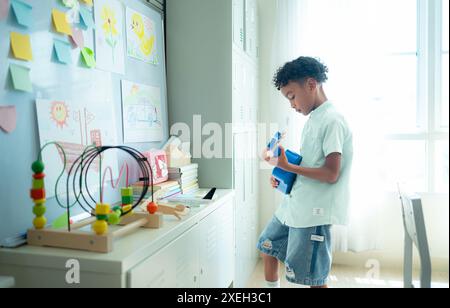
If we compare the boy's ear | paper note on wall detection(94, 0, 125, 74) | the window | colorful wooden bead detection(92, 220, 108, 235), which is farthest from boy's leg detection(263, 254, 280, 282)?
the window

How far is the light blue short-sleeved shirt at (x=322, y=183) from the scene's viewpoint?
1.59 meters

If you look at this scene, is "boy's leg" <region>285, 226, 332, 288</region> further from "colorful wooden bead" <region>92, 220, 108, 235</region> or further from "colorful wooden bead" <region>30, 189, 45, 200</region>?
"colorful wooden bead" <region>30, 189, 45, 200</region>

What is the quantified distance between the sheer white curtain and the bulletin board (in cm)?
137

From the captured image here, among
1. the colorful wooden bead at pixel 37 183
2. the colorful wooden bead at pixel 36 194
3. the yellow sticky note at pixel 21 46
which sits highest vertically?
the yellow sticky note at pixel 21 46

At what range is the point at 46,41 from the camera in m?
1.27

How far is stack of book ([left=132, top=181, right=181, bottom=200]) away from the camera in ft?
5.41

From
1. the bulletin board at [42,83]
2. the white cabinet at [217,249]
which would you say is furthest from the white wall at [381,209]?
the bulletin board at [42,83]

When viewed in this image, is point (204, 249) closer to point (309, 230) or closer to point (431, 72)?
point (309, 230)

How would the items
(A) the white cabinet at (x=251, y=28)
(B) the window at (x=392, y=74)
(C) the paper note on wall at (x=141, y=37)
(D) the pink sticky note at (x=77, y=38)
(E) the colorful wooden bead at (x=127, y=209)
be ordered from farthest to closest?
(B) the window at (x=392, y=74), (A) the white cabinet at (x=251, y=28), (C) the paper note on wall at (x=141, y=37), (D) the pink sticky note at (x=77, y=38), (E) the colorful wooden bead at (x=127, y=209)

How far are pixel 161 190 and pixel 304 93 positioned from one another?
776mm

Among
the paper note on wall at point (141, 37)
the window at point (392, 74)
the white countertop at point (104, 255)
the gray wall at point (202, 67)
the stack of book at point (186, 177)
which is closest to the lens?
the white countertop at point (104, 255)

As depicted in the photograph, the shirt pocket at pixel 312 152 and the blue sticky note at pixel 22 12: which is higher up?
the blue sticky note at pixel 22 12

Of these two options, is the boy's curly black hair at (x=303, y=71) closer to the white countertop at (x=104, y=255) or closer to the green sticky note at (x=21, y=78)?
the white countertop at (x=104, y=255)

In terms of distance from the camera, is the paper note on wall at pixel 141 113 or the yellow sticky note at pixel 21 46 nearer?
the yellow sticky note at pixel 21 46
